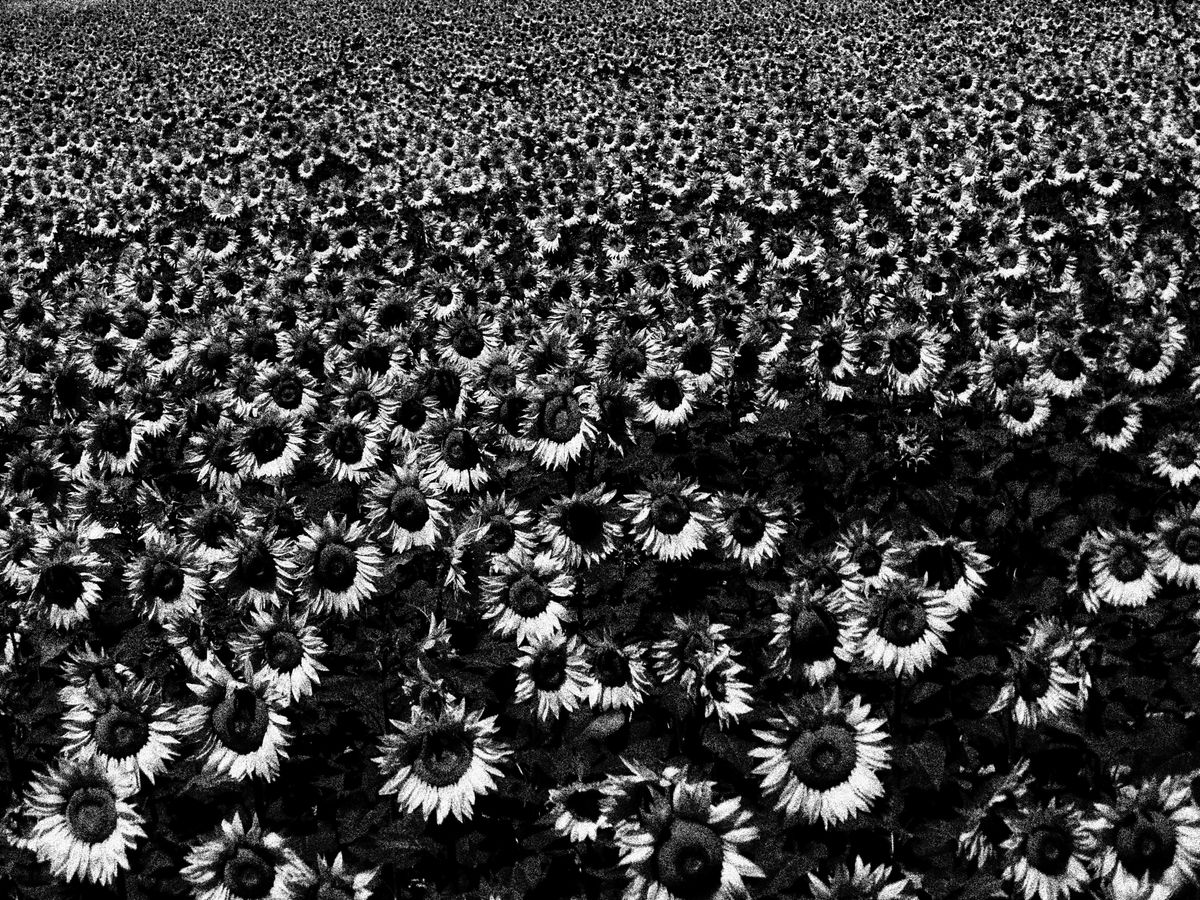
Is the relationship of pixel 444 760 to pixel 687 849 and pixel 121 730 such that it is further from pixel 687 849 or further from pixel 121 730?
pixel 121 730

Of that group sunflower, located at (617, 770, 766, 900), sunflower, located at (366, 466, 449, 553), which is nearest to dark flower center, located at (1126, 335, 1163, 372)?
sunflower, located at (366, 466, 449, 553)

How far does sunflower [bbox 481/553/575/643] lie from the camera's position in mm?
5656

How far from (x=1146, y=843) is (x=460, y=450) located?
5019mm

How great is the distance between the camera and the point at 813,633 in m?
5.02

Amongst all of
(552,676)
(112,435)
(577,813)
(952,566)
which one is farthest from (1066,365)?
(112,435)

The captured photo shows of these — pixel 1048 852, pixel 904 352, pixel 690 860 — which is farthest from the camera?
pixel 904 352

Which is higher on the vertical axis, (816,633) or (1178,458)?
(1178,458)

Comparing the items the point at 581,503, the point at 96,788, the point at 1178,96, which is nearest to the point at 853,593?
the point at 581,503

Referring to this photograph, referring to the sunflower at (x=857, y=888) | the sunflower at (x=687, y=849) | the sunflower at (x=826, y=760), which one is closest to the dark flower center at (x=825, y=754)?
the sunflower at (x=826, y=760)

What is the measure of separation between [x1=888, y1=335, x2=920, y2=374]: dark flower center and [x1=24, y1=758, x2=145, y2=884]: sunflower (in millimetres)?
7101

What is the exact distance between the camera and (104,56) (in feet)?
119

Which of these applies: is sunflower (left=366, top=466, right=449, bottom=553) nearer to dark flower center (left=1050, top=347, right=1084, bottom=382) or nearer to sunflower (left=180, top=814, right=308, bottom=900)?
sunflower (left=180, top=814, right=308, bottom=900)

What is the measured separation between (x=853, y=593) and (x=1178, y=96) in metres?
18.3

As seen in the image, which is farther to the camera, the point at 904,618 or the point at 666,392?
the point at 666,392
